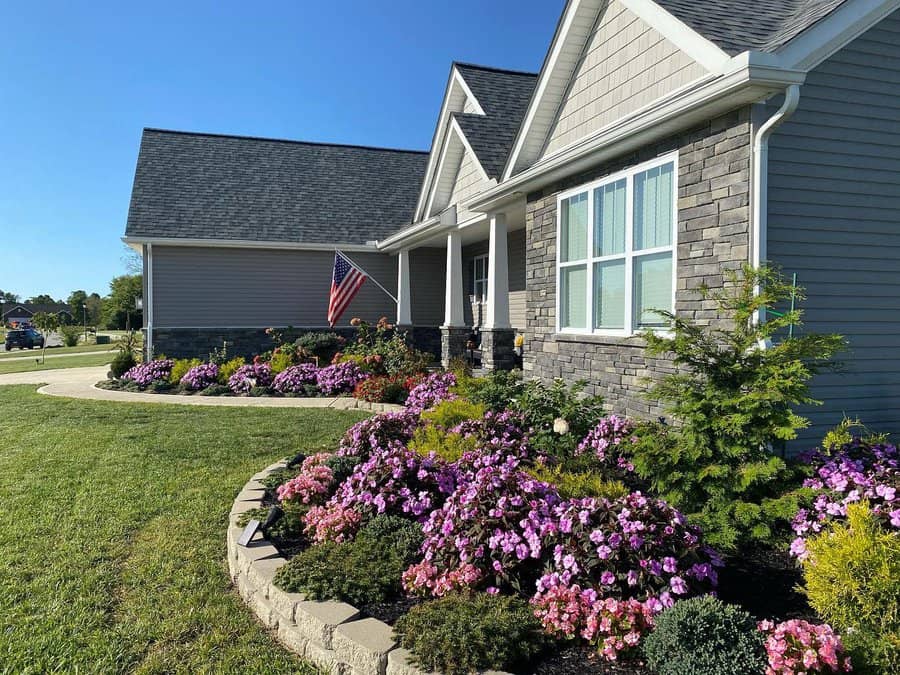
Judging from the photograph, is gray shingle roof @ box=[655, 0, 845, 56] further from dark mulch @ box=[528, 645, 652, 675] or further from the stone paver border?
the stone paver border

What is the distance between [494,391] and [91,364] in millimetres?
22455

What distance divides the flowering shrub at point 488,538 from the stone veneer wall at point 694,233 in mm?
2451

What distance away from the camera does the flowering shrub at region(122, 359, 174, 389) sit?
13492 millimetres

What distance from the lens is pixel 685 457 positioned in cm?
430

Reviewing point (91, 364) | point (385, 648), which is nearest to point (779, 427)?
point (385, 648)

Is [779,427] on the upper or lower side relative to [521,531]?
upper

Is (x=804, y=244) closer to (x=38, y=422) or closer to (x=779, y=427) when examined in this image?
(x=779, y=427)

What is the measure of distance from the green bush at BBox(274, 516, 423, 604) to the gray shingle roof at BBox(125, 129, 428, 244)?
13815 mm

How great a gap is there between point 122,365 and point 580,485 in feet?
45.2

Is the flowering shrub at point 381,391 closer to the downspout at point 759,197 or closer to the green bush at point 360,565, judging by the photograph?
the green bush at point 360,565

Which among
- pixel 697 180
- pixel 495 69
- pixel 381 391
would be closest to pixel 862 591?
pixel 697 180

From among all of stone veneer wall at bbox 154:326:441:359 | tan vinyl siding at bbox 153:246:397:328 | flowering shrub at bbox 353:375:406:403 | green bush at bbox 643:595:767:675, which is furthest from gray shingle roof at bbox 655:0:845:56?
tan vinyl siding at bbox 153:246:397:328

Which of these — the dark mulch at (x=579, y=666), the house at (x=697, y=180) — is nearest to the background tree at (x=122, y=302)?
the house at (x=697, y=180)

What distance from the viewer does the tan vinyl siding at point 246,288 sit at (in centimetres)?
1619
